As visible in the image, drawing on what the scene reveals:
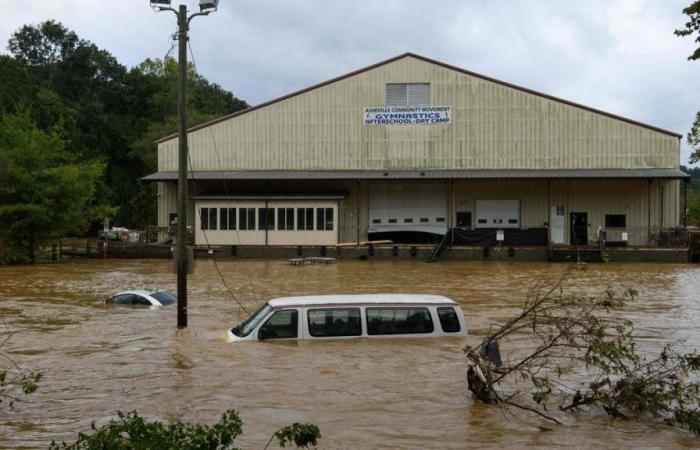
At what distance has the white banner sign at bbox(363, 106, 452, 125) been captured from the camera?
48.5m

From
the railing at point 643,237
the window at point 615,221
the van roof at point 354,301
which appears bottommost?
the van roof at point 354,301

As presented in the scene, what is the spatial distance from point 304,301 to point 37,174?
35.8 metres

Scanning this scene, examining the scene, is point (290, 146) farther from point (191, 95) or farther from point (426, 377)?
point (191, 95)

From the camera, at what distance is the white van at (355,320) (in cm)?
1350

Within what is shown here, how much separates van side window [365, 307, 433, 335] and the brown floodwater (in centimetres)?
21

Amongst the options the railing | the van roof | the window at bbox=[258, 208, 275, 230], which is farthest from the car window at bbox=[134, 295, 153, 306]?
the railing

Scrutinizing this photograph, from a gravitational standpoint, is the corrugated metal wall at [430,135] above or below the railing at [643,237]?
above

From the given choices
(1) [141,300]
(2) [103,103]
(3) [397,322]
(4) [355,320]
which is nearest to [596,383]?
(3) [397,322]

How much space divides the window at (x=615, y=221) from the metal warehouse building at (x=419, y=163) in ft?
0.21

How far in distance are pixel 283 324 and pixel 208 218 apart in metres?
37.0

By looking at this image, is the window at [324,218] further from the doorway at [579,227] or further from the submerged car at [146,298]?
the submerged car at [146,298]

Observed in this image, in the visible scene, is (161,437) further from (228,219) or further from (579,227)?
(579,227)

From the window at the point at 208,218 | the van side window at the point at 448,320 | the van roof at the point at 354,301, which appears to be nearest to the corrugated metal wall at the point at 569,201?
the window at the point at 208,218

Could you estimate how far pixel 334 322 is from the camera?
13.5m
